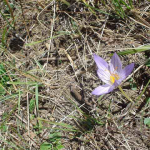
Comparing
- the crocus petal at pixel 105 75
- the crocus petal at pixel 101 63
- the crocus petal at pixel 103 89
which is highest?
the crocus petal at pixel 101 63

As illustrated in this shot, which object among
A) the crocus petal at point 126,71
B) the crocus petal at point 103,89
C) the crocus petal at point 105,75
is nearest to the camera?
the crocus petal at point 126,71

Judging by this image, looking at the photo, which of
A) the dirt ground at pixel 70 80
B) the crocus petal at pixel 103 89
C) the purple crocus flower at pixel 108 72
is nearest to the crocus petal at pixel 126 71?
the purple crocus flower at pixel 108 72

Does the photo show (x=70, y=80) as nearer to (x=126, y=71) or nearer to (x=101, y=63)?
(x=101, y=63)

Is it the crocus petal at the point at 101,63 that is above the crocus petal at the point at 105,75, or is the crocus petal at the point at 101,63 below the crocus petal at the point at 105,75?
above

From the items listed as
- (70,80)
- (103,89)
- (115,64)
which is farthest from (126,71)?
(70,80)

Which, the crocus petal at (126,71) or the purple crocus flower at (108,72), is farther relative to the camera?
the purple crocus flower at (108,72)

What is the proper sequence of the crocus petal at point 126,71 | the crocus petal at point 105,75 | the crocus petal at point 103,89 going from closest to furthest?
1. the crocus petal at point 126,71
2. the crocus petal at point 103,89
3. the crocus petal at point 105,75

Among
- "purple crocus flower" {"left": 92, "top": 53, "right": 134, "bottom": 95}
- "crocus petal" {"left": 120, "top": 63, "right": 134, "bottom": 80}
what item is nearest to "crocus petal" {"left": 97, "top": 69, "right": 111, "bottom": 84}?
"purple crocus flower" {"left": 92, "top": 53, "right": 134, "bottom": 95}

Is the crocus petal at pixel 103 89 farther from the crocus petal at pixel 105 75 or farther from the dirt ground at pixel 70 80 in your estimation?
the dirt ground at pixel 70 80

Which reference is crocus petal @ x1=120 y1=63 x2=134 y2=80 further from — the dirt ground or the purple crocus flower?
the dirt ground
